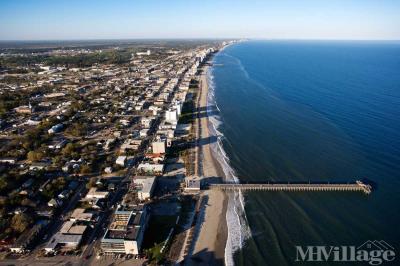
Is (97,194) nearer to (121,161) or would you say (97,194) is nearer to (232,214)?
(121,161)

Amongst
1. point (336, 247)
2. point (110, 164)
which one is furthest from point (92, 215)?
point (336, 247)

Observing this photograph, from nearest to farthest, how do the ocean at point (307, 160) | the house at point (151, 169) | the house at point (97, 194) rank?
the ocean at point (307, 160) < the house at point (97, 194) < the house at point (151, 169)

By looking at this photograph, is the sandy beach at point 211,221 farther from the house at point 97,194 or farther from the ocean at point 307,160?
the house at point 97,194

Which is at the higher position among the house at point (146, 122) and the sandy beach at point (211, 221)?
the house at point (146, 122)

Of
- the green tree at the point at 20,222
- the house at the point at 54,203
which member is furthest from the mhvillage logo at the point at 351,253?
the green tree at the point at 20,222

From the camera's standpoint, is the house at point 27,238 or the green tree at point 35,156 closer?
the house at point 27,238

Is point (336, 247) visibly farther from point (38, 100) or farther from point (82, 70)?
point (82, 70)
